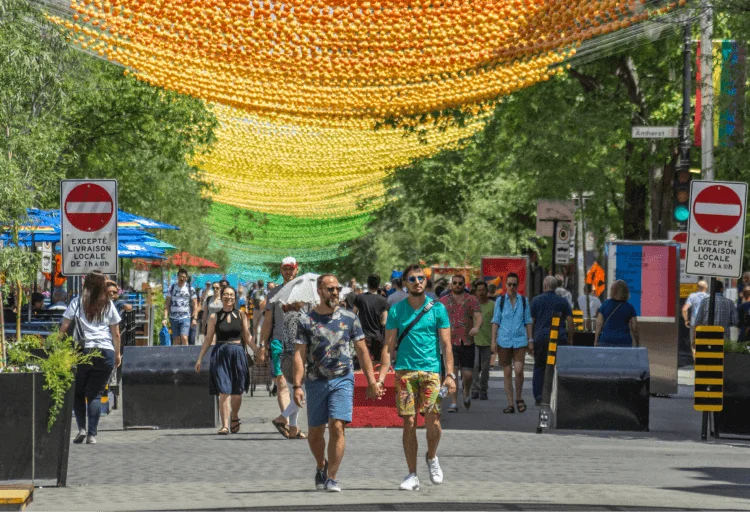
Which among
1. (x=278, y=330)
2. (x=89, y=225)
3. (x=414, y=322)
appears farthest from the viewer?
(x=278, y=330)

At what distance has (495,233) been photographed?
57.9m

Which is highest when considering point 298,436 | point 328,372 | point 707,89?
point 707,89

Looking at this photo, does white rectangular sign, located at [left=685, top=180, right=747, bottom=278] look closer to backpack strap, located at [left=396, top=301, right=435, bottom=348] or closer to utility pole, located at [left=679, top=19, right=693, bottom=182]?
backpack strap, located at [left=396, top=301, right=435, bottom=348]

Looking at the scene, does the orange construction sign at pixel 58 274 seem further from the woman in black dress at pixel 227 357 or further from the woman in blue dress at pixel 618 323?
the woman in blue dress at pixel 618 323

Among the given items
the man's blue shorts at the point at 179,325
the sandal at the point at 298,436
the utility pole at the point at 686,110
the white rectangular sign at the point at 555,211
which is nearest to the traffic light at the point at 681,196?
the utility pole at the point at 686,110

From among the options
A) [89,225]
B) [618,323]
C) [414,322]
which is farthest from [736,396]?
[89,225]

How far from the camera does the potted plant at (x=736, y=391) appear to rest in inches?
650

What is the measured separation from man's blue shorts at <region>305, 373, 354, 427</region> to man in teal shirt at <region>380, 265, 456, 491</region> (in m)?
0.55

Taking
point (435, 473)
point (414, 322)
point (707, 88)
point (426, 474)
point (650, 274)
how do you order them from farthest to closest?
point (650, 274) → point (707, 88) → point (426, 474) → point (414, 322) → point (435, 473)

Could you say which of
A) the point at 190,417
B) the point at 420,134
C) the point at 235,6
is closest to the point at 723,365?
the point at 190,417

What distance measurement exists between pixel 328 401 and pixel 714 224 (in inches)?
283

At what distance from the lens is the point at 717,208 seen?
17281mm

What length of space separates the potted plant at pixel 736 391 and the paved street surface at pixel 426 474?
238mm

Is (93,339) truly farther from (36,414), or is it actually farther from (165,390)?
(36,414)
